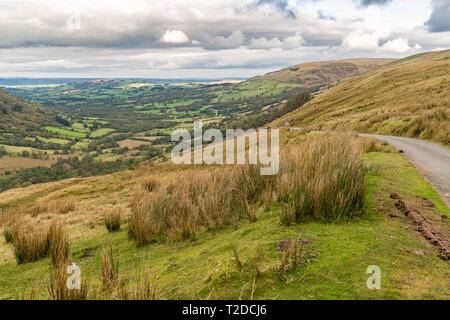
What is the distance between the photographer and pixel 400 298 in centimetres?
272

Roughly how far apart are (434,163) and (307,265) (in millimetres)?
10628

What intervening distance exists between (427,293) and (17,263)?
27.0 feet

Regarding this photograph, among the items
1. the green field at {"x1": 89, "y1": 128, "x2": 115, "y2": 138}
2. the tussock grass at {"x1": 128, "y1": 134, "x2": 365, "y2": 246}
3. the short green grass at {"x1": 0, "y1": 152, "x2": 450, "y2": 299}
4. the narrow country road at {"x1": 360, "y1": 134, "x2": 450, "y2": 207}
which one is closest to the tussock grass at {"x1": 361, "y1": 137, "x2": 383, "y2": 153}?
the narrow country road at {"x1": 360, "y1": 134, "x2": 450, "y2": 207}

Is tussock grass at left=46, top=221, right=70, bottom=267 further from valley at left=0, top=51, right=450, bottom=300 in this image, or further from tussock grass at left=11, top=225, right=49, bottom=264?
tussock grass at left=11, top=225, right=49, bottom=264

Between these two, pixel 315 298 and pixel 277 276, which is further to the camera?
pixel 277 276

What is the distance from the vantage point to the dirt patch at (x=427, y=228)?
3965mm

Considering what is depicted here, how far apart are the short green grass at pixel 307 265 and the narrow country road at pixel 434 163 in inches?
73.8

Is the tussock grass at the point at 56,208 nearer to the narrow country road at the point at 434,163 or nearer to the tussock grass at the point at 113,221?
the tussock grass at the point at 113,221

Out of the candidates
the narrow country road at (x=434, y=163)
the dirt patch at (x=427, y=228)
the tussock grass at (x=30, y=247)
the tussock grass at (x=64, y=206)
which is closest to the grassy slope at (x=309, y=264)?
the dirt patch at (x=427, y=228)

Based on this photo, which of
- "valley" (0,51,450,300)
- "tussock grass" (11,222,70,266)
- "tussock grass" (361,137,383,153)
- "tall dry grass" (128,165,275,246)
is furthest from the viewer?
"tussock grass" (361,137,383,153)

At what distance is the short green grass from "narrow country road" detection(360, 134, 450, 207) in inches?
73.8

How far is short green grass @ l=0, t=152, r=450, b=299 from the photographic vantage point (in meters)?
2.98
